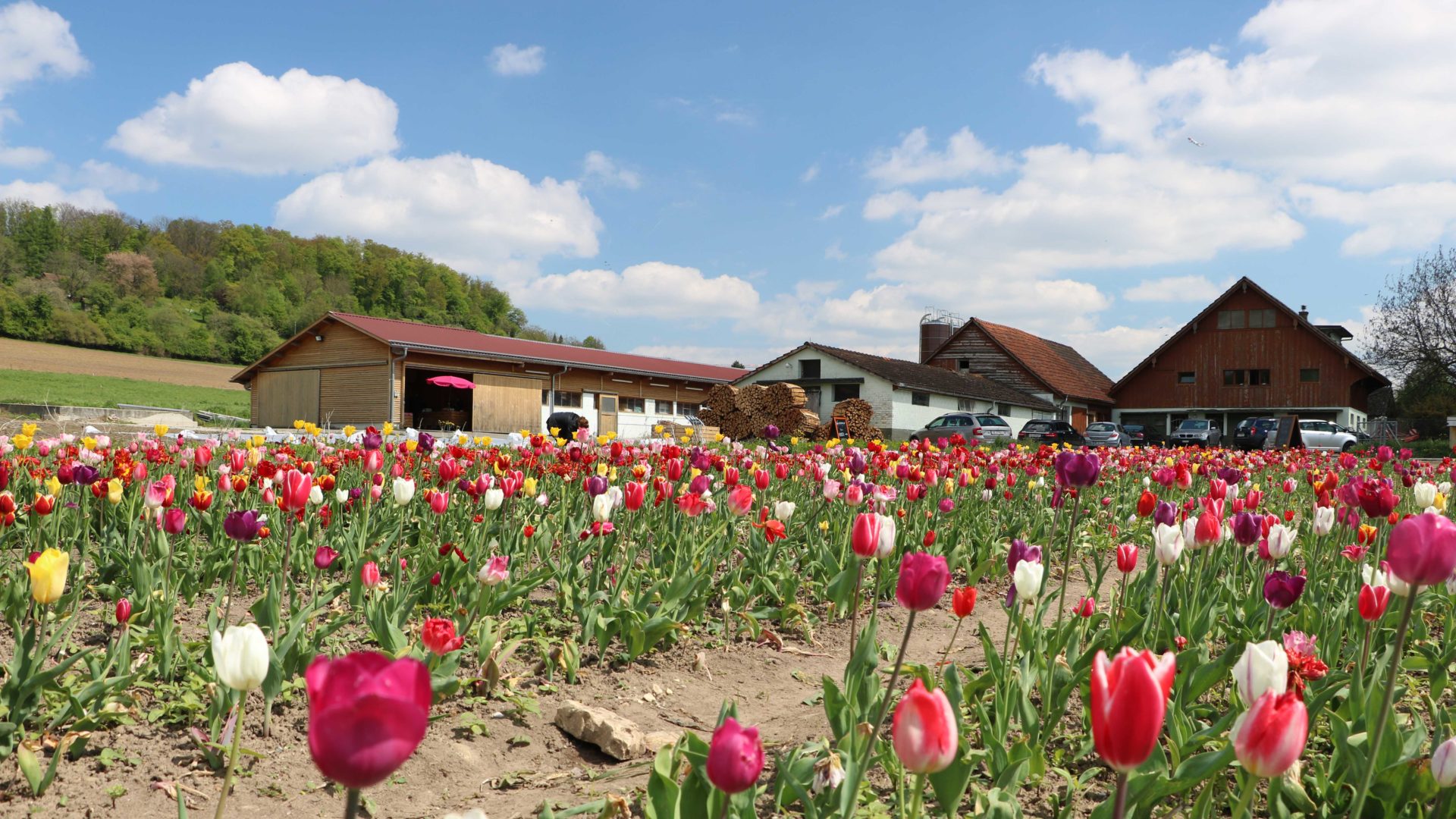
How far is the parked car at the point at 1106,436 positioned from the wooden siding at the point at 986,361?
1173 cm

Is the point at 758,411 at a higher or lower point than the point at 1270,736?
higher

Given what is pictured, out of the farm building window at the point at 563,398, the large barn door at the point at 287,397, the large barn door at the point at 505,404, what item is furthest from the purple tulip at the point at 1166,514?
the large barn door at the point at 287,397

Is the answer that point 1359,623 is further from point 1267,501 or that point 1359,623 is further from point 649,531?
point 1267,501

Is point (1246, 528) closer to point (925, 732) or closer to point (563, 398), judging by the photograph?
point (925, 732)

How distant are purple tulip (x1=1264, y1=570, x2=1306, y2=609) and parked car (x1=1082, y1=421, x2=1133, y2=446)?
2709cm

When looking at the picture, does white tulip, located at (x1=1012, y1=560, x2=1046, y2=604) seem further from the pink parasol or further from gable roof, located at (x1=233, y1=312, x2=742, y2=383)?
gable roof, located at (x1=233, y1=312, x2=742, y2=383)

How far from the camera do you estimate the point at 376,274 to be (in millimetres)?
77000

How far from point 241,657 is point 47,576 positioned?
0.97 meters

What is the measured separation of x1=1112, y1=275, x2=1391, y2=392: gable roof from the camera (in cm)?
4150

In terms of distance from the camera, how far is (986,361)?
154ft

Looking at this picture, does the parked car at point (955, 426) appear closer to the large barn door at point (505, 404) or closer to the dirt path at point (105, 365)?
the large barn door at point (505, 404)

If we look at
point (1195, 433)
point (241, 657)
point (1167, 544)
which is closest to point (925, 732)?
point (241, 657)

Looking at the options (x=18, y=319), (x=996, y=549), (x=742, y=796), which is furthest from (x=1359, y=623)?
(x=18, y=319)

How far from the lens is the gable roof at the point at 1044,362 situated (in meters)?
45.8
